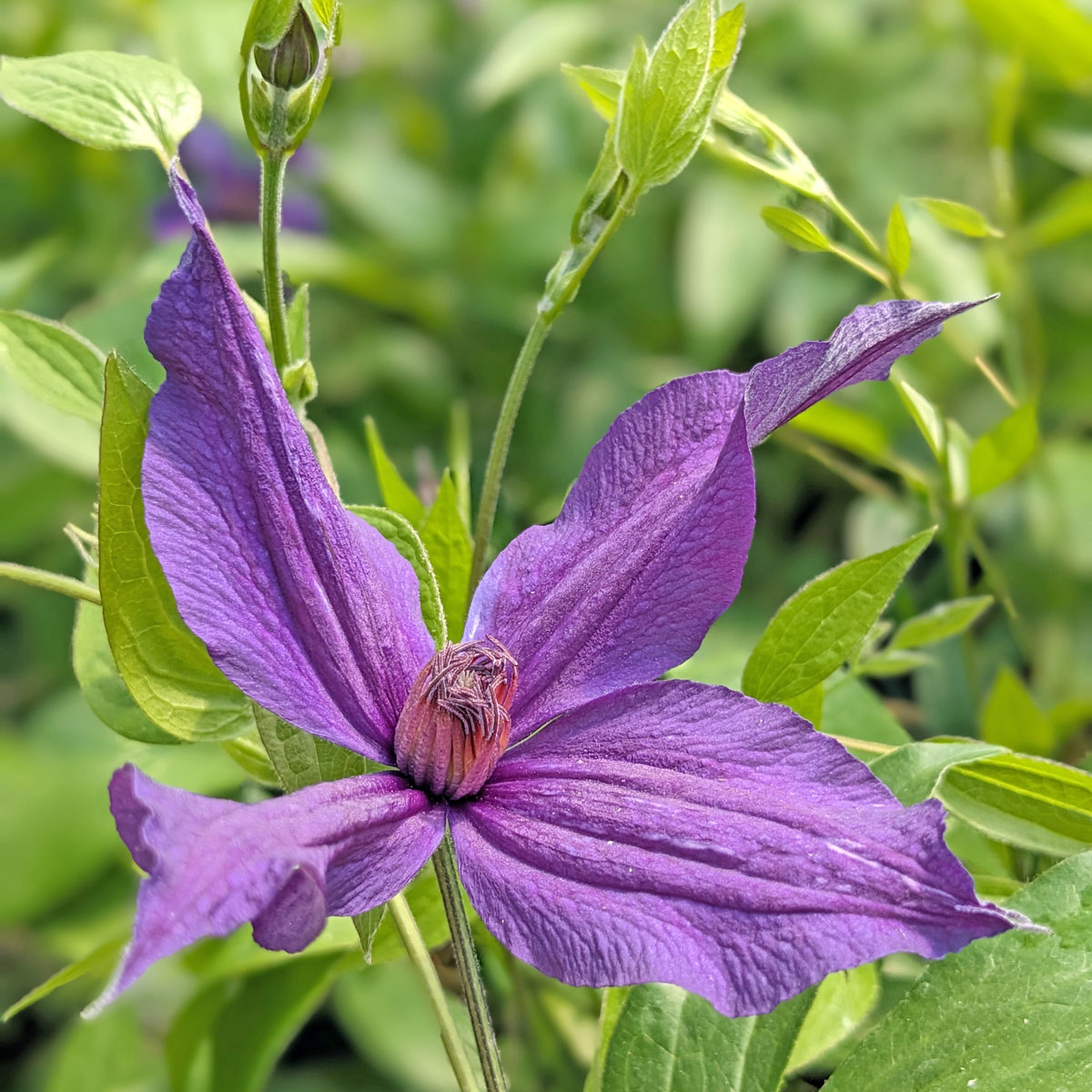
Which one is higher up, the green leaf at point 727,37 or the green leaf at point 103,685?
the green leaf at point 727,37

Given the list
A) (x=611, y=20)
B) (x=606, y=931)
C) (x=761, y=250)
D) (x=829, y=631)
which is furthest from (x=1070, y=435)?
(x=606, y=931)

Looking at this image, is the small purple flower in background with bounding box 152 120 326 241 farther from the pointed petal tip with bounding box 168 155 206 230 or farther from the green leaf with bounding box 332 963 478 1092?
the pointed petal tip with bounding box 168 155 206 230

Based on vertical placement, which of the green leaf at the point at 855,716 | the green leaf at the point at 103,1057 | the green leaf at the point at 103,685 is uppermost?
the green leaf at the point at 103,685

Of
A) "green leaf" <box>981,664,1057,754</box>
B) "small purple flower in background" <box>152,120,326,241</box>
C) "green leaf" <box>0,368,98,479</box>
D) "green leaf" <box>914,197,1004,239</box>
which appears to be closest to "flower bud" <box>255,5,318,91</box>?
"green leaf" <box>914,197,1004,239</box>

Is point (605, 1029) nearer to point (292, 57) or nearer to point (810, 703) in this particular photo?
point (810, 703)

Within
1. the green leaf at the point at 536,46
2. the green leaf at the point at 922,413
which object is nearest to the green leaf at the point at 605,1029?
the green leaf at the point at 922,413

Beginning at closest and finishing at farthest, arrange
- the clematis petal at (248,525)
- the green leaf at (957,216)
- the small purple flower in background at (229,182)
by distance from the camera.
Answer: the clematis petal at (248,525), the green leaf at (957,216), the small purple flower in background at (229,182)

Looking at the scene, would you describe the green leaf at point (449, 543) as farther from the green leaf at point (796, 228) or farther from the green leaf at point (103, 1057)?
the green leaf at point (103, 1057)
